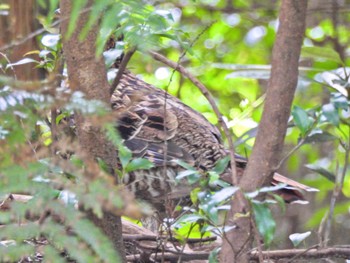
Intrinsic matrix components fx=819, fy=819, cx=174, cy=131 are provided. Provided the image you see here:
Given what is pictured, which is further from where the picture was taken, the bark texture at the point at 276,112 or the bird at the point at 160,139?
the bird at the point at 160,139

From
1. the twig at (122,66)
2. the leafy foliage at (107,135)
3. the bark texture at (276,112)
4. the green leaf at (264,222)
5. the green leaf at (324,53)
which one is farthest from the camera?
the green leaf at (324,53)

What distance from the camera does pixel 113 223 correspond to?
7.72 ft

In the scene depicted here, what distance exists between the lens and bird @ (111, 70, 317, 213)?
3391 millimetres

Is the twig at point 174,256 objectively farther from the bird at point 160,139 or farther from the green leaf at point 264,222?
the green leaf at point 264,222

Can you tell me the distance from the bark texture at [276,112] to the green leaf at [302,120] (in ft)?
0.44

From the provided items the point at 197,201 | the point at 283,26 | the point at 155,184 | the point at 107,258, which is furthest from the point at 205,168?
the point at 107,258

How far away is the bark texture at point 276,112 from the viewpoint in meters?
2.24

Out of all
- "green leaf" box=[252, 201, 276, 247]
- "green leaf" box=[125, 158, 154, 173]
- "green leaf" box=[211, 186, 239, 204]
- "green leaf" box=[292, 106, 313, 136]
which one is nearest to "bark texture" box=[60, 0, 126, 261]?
"green leaf" box=[125, 158, 154, 173]

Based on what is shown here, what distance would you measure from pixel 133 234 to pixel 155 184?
342 millimetres

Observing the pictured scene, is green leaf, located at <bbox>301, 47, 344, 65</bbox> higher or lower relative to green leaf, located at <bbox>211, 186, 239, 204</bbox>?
higher

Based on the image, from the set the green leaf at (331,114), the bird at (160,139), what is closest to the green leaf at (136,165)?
the green leaf at (331,114)

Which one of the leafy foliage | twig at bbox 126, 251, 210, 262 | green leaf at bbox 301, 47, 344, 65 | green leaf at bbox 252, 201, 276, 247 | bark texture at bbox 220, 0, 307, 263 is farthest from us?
green leaf at bbox 301, 47, 344, 65

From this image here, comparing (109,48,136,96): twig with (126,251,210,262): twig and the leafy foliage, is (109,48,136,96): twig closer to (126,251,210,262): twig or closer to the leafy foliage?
the leafy foliage

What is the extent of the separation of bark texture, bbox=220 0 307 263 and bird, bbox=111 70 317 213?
39.5 inches
